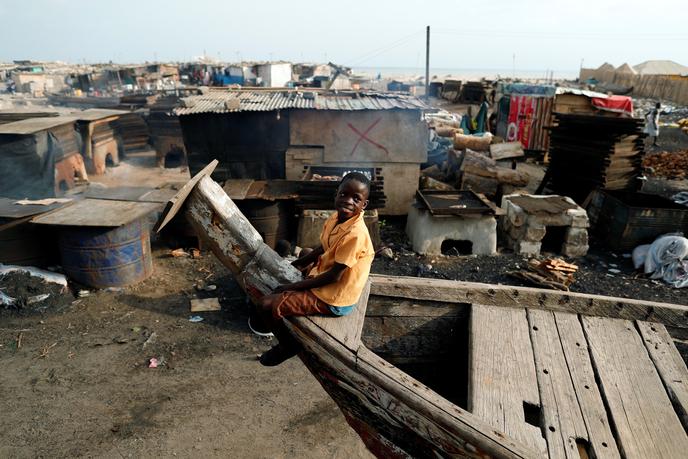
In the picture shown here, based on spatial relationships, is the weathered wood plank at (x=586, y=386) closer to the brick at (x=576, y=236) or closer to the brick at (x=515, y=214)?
the brick at (x=515, y=214)

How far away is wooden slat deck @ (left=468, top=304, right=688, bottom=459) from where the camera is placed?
237cm

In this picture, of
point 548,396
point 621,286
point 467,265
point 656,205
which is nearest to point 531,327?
point 548,396

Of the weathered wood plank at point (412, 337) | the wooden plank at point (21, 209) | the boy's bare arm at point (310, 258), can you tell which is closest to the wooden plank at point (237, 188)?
the wooden plank at point (21, 209)

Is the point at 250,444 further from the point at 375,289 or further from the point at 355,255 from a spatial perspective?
the point at 355,255

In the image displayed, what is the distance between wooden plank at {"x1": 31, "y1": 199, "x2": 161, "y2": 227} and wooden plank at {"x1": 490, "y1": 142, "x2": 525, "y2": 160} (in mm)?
9006

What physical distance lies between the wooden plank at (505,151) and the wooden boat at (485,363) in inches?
373

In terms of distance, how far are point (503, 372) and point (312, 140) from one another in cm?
763

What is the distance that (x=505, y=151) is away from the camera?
12.1m

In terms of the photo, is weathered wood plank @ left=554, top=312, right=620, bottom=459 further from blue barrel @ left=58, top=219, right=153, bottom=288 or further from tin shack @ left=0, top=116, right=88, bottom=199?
tin shack @ left=0, top=116, right=88, bottom=199

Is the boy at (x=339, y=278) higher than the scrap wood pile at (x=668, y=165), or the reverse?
the boy at (x=339, y=278)

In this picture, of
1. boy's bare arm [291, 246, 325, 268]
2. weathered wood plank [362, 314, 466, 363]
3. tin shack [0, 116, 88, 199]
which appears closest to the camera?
boy's bare arm [291, 246, 325, 268]

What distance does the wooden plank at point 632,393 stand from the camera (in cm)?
235

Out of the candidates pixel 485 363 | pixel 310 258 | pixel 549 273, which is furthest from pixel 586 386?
pixel 549 273

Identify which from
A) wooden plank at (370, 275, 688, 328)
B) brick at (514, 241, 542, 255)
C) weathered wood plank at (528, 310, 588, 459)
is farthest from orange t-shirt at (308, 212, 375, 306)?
brick at (514, 241, 542, 255)
